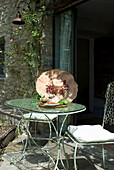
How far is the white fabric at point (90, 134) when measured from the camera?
1985 mm

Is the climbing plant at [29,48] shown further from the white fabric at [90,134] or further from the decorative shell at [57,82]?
the white fabric at [90,134]

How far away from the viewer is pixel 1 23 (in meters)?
5.93

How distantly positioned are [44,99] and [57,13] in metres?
2.17

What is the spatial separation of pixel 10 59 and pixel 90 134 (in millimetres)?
3912

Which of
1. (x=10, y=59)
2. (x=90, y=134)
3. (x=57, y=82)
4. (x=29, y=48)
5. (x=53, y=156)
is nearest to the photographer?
(x=90, y=134)

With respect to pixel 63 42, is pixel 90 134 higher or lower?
lower

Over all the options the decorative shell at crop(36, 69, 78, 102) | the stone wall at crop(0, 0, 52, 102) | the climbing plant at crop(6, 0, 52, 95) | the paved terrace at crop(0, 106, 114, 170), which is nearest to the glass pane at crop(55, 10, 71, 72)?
the stone wall at crop(0, 0, 52, 102)

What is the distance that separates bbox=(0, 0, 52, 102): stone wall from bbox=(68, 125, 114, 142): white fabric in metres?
1.96

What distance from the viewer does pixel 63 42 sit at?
3.79m

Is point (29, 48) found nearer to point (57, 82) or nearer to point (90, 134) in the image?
point (57, 82)

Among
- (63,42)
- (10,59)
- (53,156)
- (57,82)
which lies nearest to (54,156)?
(53,156)

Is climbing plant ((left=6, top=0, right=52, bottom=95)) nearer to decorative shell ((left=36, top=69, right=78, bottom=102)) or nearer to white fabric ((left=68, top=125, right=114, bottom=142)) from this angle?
decorative shell ((left=36, top=69, right=78, bottom=102))

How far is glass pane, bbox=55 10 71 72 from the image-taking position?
3683 mm

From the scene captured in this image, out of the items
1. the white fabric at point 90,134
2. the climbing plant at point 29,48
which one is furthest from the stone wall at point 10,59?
the white fabric at point 90,134
